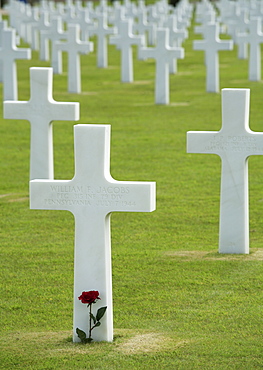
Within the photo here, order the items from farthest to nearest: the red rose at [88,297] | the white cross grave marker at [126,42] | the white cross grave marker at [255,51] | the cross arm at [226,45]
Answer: the white cross grave marker at [126,42], the white cross grave marker at [255,51], the cross arm at [226,45], the red rose at [88,297]

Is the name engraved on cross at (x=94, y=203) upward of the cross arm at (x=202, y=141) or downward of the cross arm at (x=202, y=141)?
downward

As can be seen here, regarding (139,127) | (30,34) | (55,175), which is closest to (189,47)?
(30,34)

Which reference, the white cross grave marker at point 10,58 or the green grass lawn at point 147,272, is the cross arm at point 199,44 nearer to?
the white cross grave marker at point 10,58

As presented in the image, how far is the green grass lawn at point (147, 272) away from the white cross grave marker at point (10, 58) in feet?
9.78

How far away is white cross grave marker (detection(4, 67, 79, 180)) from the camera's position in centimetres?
996

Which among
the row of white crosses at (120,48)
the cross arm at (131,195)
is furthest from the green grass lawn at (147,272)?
the row of white crosses at (120,48)

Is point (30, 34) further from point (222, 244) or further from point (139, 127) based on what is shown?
point (222, 244)

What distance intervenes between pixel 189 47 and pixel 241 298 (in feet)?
77.6

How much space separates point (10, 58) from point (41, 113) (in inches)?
280

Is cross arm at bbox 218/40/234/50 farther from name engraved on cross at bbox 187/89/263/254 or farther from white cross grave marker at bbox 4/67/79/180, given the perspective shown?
name engraved on cross at bbox 187/89/263/254

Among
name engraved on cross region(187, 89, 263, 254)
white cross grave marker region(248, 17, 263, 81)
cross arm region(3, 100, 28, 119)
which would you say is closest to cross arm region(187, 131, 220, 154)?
name engraved on cross region(187, 89, 263, 254)

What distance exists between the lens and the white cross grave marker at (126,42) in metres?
20.1

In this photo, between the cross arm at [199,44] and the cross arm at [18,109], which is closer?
the cross arm at [18,109]

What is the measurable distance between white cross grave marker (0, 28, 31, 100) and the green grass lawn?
298 cm
